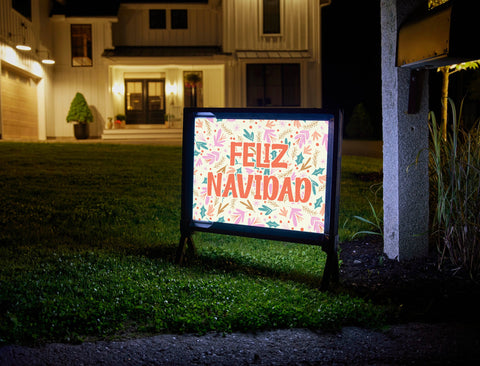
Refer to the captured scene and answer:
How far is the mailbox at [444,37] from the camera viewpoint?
3385 millimetres

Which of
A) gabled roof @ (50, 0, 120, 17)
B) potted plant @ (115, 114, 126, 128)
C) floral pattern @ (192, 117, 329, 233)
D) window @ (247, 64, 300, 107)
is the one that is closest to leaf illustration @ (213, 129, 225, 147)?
floral pattern @ (192, 117, 329, 233)

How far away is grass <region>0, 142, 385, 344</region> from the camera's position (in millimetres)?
3061

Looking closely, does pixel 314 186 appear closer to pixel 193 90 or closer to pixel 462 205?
pixel 462 205

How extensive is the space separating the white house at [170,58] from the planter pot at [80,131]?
1.49m

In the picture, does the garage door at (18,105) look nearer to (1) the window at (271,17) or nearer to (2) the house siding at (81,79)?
(2) the house siding at (81,79)

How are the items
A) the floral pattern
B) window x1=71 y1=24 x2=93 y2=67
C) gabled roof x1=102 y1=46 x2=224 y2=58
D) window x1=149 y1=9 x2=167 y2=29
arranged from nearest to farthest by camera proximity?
the floral pattern → gabled roof x1=102 y1=46 x2=224 y2=58 → window x1=71 y1=24 x2=93 y2=67 → window x1=149 y1=9 x2=167 y2=29

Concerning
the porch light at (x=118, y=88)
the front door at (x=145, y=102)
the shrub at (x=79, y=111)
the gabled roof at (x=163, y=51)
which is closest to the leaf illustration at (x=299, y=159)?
the shrub at (x=79, y=111)

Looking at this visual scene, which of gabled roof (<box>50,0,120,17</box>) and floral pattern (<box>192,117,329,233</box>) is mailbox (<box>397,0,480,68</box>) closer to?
floral pattern (<box>192,117,329,233</box>)

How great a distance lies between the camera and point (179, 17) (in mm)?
26297

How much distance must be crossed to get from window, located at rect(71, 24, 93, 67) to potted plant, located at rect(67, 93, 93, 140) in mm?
2657

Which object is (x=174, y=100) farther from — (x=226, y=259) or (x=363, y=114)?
(x=226, y=259)

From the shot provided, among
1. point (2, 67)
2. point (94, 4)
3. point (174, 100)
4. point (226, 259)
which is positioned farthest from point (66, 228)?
point (94, 4)

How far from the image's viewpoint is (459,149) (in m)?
4.12

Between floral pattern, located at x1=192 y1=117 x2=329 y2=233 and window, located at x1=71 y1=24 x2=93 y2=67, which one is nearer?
floral pattern, located at x1=192 y1=117 x2=329 y2=233
